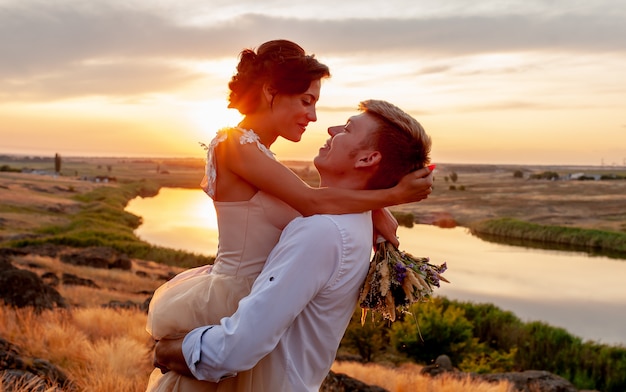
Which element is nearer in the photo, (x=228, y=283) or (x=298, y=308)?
(x=298, y=308)

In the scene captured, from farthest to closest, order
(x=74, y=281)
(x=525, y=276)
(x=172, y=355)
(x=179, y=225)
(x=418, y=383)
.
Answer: (x=179, y=225)
(x=525, y=276)
(x=74, y=281)
(x=418, y=383)
(x=172, y=355)

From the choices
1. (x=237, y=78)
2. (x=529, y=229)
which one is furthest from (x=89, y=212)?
(x=237, y=78)

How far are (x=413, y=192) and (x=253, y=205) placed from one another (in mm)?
652

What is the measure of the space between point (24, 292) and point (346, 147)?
29.6 ft

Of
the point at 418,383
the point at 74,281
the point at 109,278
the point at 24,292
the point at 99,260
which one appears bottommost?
the point at 99,260

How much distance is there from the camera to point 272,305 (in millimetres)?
2137

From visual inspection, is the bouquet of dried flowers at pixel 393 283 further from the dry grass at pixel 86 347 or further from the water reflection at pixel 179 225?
the water reflection at pixel 179 225

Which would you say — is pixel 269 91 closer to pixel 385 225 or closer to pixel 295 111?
pixel 295 111

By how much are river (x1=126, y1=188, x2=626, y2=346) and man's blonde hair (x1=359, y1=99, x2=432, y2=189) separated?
58.9 feet

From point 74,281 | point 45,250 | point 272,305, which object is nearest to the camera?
point 272,305

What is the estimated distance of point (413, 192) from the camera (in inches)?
97.7

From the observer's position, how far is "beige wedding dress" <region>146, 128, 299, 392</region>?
2.47m

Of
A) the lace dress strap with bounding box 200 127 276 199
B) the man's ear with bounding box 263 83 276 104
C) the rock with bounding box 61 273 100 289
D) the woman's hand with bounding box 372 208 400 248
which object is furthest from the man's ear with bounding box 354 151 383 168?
the rock with bounding box 61 273 100 289

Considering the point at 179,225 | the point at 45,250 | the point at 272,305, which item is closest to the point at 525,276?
the point at 45,250
